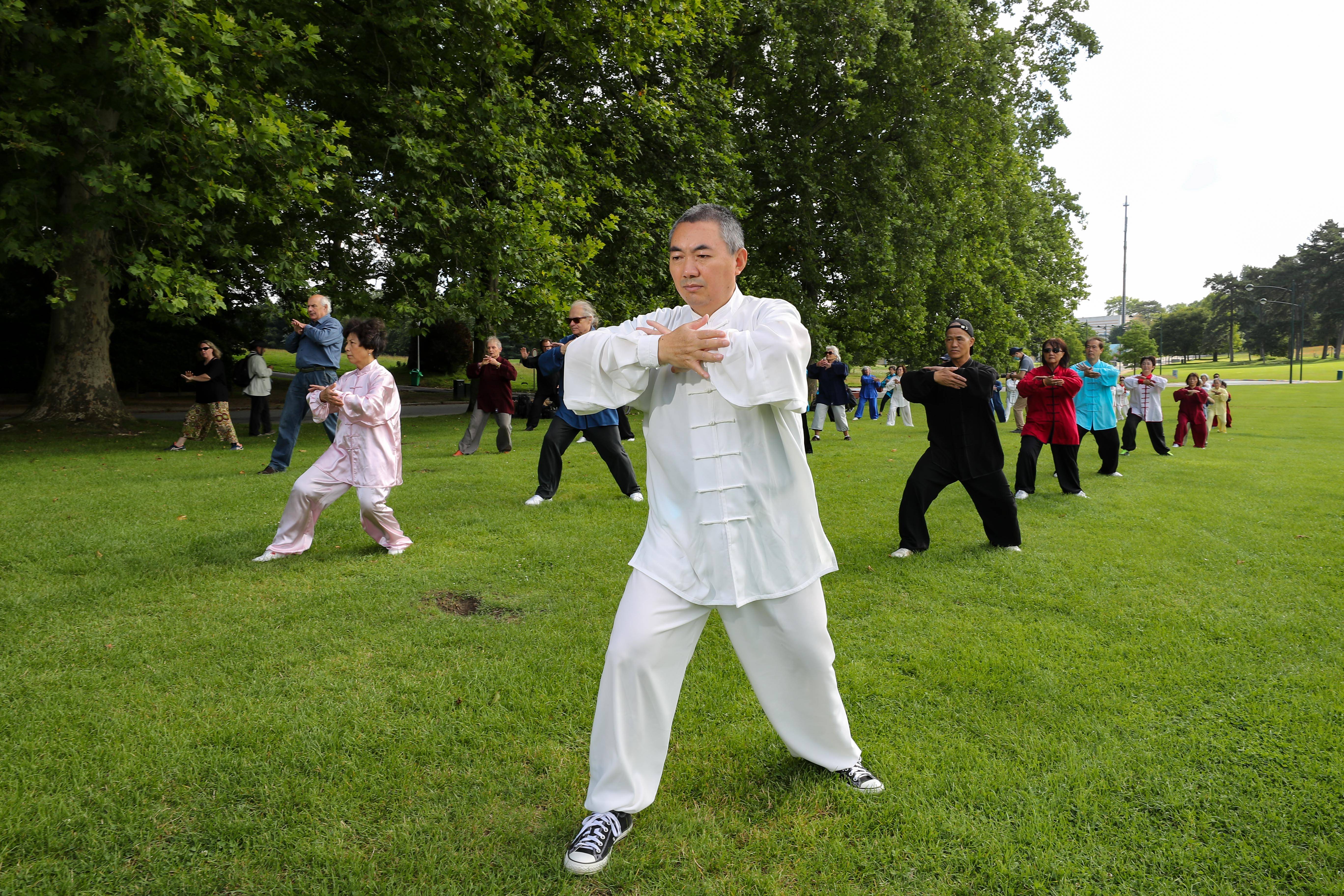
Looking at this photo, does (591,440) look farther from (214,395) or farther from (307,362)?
(214,395)

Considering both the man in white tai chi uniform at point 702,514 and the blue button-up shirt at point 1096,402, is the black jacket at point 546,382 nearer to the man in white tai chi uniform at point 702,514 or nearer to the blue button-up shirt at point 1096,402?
the blue button-up shirt at point 1096,402

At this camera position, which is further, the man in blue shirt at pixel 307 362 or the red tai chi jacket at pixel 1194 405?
the red tai chi jacket at pixel 1194 405

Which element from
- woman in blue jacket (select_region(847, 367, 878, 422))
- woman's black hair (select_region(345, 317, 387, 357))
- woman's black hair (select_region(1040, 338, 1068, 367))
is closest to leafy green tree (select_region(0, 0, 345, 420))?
woman's black hair (select_region(345, 317, 387, 357))

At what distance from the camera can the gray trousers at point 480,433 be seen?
13859mm

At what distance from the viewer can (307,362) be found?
11141 millimetres

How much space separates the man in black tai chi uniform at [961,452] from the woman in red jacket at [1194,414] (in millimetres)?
12149

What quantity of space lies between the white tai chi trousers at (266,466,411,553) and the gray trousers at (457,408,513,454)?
22.3 ft

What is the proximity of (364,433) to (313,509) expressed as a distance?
80 centimetres

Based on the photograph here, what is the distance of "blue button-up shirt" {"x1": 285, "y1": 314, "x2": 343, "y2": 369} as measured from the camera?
36.0 feet

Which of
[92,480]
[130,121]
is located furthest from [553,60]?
[92,480]

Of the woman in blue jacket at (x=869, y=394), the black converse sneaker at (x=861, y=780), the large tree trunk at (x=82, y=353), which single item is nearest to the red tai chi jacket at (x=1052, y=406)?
the black converse sneaker at (x=861, y=780)

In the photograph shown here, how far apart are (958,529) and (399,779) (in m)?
6.39

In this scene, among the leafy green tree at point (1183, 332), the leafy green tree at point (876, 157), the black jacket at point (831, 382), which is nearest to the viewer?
the black jacket at point (831, 382)

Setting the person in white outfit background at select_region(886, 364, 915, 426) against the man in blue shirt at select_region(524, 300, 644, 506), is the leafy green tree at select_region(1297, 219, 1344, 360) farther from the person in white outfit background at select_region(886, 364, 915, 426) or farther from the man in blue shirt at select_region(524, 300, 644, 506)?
the man in blue shirt at select_region(524, 300, 644, 506)
